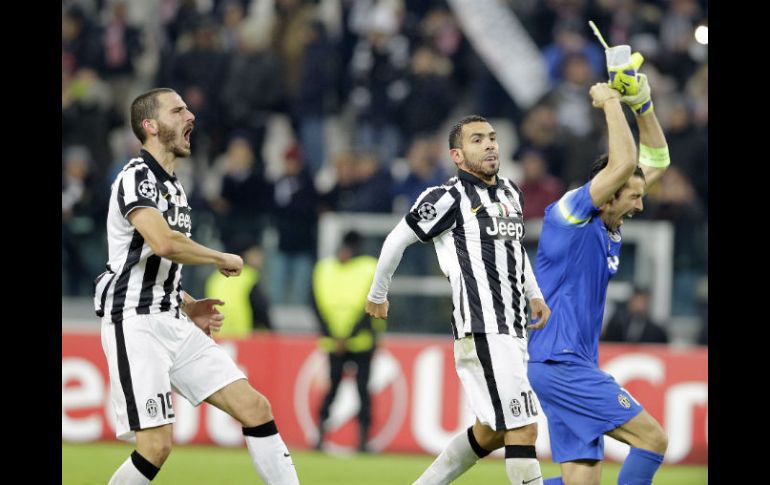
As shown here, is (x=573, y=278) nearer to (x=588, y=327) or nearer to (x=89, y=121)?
(x=588, y=327)

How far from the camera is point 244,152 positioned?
15109 mm

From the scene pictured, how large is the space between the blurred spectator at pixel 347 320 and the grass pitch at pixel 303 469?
0.51 metres

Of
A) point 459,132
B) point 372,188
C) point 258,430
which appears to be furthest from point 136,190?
point 372,188

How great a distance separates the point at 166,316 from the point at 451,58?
10306 millimetres

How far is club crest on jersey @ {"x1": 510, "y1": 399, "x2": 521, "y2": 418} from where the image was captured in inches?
267

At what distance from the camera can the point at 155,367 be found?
657cm

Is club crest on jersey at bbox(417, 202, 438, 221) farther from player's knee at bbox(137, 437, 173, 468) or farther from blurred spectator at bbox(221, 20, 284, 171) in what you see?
blurred spectator at bbox(221, 20, 284, 171)

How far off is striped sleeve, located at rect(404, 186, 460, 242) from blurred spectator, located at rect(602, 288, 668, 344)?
6.44m

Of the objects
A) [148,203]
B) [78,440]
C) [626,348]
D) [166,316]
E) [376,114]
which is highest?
[376,114]

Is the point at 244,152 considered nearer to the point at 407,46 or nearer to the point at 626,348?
the point at 407,46

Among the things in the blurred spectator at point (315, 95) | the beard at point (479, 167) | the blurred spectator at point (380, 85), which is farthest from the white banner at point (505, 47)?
the beard at point (479, 167)

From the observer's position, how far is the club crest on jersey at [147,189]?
6.54 metres

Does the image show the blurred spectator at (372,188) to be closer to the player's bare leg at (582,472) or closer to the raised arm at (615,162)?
the raised arm at (615,162)
